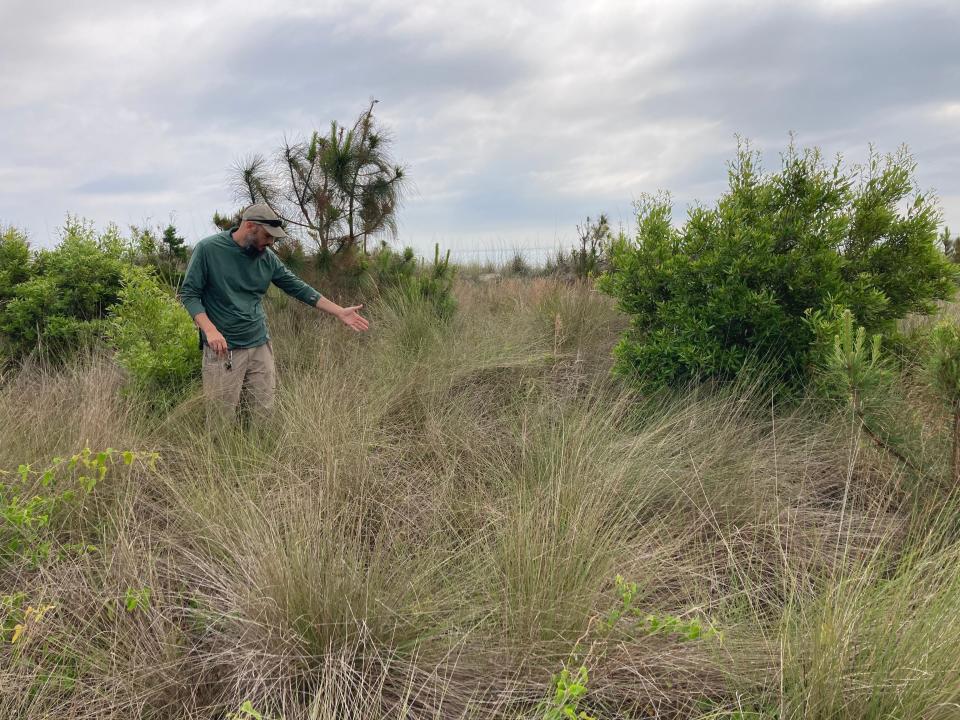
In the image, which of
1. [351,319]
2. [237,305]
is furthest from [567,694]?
[237,305]

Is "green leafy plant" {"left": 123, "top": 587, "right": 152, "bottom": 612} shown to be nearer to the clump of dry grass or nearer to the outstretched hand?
the clump of dry grass

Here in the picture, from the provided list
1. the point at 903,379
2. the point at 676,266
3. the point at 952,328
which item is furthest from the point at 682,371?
the point at 952,328

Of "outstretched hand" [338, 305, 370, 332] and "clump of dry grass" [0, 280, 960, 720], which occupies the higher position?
"outstretched hand" [338, 305, 370, 332]

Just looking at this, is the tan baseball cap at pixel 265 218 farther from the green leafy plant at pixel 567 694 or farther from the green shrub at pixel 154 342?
the green leafy plant at pixel 567 694

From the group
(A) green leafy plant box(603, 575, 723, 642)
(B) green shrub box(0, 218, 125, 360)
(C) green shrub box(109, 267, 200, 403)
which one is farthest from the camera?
(B) green shrub box(0, 218, 125, 360)

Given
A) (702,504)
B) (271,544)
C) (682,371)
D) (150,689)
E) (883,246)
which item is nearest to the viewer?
(150,689)

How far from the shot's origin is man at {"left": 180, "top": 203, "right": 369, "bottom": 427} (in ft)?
14.9

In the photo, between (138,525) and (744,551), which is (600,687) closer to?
(744,551)

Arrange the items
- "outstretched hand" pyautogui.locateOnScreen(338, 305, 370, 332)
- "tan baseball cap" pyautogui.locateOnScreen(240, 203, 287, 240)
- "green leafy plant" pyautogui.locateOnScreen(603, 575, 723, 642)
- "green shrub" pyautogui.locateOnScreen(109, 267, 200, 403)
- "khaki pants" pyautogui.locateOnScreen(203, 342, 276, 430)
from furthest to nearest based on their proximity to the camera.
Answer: "green shrub" pyautogui.locateOnScreen(109, 267, 200, 403), "outstretched hand" pyautogui.locateOnScreen(338, 305, 370, 332), "khaki pants" pyautogui.locateOnScreen(203, 342, 276, 430), "tan baseball cap" pyautogui.locateOnScreen(240, 203, 287, 240), "green leafy plant" pyautogui.locateOnScreen(603, 575, 723, 642)

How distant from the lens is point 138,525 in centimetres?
315

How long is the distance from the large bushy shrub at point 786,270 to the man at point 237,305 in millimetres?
2732

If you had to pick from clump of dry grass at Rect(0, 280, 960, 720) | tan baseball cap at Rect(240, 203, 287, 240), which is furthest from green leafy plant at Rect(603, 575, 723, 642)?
tan baseball cap at Rect(240, 203, 287, 240)

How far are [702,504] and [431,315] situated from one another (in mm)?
4908

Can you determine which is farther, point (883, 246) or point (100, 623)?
point (883, 246)
